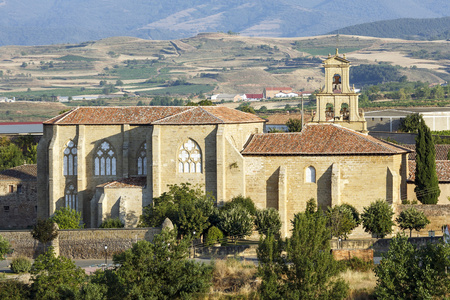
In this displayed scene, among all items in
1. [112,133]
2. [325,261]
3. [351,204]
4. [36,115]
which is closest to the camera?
[325,261]

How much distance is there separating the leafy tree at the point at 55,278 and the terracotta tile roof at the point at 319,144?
18.6 meters

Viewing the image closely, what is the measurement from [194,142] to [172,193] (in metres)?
3.60

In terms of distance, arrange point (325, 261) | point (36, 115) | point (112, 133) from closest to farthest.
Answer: point (325, 261) → point (112, 133) → point (36, 115)

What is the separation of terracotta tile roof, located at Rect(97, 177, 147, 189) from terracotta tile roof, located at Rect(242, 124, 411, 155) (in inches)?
278

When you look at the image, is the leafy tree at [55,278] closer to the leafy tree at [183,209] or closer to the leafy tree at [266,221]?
the leafy tree at [183,209]

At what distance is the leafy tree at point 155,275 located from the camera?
120ft

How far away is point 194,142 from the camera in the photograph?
5575 centimetres

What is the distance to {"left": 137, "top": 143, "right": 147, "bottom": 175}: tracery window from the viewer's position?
58.4 m

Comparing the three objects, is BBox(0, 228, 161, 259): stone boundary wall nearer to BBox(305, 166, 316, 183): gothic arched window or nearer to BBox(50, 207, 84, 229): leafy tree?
BBox(50, 207, 84, 229): leafy tree

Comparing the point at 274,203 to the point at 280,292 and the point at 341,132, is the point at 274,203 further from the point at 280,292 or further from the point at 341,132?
the point at 280,292

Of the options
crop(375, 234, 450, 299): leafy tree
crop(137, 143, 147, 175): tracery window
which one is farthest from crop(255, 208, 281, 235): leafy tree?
crop(375, 234, 450, 299): leafy tree

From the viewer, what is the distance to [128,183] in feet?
185

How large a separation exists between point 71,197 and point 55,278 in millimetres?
20454

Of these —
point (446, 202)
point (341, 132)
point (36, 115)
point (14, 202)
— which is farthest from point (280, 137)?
point (36, 115)
